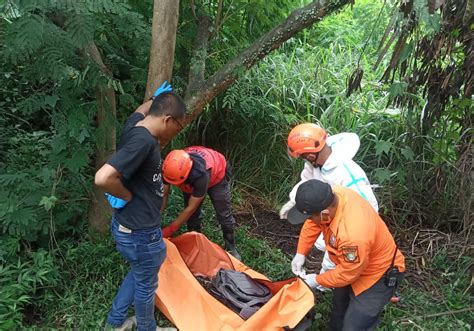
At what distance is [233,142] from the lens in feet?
17.1

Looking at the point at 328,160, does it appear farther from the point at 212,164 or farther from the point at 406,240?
the point at 406,240

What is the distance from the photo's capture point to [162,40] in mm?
3086

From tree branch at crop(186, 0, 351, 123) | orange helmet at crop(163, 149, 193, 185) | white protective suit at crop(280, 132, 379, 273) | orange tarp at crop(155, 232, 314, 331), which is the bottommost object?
orange tarp at crop(155, 232, 314, 331)

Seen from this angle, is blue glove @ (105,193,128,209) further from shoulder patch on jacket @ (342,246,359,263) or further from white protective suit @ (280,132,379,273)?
shoulder patch on jacket @ (342,246,359,263)

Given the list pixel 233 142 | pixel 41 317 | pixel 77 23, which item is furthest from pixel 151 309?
pixel 233 142

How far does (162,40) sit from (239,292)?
5.79 ft

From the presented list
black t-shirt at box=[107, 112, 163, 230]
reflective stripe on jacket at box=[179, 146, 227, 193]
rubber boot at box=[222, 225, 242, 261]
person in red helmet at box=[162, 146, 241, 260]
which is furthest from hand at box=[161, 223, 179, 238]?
black t-shirt at box=[107, 112, 163, 230]

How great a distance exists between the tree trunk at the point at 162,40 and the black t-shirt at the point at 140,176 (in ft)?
2.64

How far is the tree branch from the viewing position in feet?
10.7

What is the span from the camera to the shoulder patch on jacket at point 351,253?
2.27 m

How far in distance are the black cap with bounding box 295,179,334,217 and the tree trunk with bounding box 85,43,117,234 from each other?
1.57m

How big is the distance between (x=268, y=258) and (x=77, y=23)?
239 centimetres

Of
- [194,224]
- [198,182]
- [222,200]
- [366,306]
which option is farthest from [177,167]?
[366,306]

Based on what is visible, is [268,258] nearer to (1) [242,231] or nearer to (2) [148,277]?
(1) [242,231]
